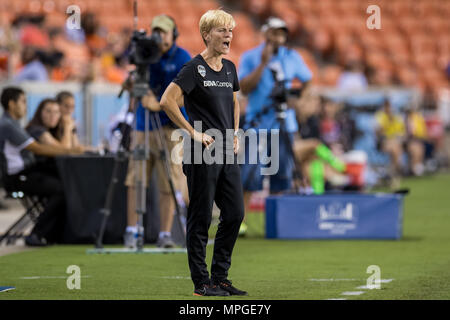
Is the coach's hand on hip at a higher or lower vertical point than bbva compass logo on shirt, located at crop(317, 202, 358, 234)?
higher

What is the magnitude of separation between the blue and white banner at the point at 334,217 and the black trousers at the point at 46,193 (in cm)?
217

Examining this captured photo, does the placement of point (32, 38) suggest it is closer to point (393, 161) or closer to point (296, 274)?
point (393, 161)

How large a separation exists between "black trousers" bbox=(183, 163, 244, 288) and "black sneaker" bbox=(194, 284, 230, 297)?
3 centimetres

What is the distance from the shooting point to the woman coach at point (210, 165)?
22.0ft

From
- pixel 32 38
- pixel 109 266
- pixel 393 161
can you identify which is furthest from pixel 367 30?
pixel 109 266

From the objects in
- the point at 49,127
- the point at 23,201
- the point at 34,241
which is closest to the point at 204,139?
the point at 34,241

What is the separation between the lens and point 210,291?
22.0ft

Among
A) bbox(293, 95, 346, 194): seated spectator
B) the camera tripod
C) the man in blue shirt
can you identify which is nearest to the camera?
the camera tripod

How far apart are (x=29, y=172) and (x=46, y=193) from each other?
10.8 inches

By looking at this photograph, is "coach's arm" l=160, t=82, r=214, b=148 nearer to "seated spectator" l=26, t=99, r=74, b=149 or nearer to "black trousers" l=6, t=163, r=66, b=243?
"black trousers" l=6, t=163, r=66, b=243

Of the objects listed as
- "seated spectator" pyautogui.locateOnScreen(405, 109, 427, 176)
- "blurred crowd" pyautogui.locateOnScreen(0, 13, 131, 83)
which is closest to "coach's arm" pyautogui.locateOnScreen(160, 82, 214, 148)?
"blurred crowd" pyautogui.locateOnScreen(0, 13, 131, 83)

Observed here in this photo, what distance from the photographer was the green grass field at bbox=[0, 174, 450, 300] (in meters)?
7.00

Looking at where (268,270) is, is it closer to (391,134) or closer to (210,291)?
(210,291)

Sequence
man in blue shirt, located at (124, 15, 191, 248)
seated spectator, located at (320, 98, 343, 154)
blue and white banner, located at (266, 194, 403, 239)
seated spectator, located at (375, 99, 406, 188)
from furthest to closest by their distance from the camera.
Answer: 1. seated spectator, located at (375, 99, 406, 188)
2. seated spectator, located at (320, 98, 343, 154)
3. blue and white banner, located at (266, 194, 403, 239)
4. man in blue shirt, located at (124, 15, 191, 248)
